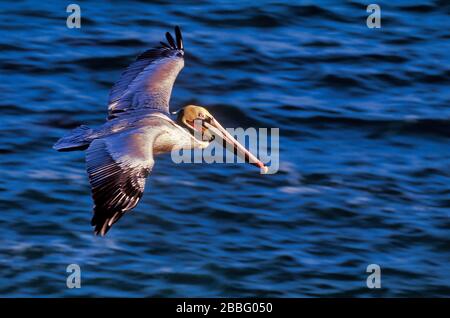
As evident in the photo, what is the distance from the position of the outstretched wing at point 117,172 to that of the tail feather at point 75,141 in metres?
0.22

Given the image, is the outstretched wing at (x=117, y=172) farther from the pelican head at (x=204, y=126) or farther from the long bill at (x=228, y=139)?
the long bill at (x=228, y=139)

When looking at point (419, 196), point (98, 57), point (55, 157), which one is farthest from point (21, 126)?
point (419, 196)

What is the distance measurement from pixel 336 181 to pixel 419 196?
3.12ft

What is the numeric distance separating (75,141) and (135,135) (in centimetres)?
61

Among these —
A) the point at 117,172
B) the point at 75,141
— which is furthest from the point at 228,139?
the point at 117,172

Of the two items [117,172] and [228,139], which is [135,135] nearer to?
[117,172]

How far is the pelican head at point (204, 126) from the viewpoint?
34.3 ft

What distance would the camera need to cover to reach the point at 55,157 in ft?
39.8

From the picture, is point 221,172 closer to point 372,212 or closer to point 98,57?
point 372,212

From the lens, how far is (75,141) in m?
9.44

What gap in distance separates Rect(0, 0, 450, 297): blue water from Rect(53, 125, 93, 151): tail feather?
167cm

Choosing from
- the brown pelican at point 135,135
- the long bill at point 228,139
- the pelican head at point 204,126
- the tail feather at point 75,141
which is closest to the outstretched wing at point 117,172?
the brown pelican at point 135,135

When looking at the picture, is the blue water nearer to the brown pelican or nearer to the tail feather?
the brown pelican

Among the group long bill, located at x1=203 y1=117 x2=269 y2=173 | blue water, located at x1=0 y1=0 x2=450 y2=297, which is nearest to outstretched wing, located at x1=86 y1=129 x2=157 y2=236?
long bill, located at x1=203 y1=117 x2=269 y2=173
